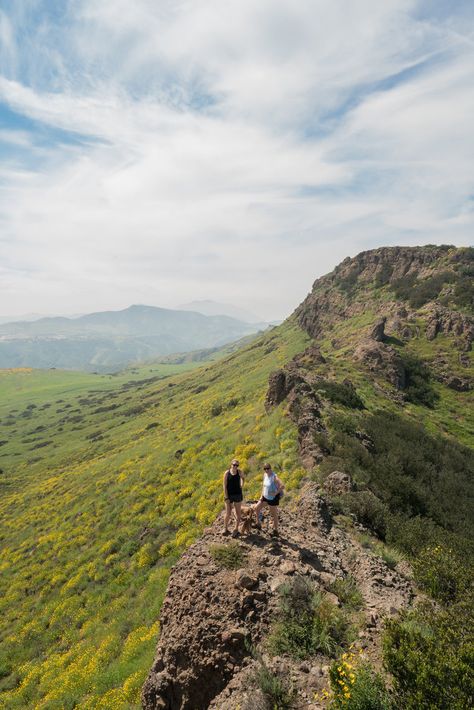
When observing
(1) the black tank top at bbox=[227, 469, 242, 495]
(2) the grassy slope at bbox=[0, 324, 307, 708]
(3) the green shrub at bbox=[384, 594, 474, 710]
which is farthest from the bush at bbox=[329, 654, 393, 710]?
(2) the grassy slope at bbox=[0, 324, 307, 708]

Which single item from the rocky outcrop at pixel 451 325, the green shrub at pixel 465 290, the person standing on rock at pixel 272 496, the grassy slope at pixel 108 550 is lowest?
the grassy slope at pixel 108 550

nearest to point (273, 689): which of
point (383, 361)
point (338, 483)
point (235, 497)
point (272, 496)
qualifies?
point (235, 497)

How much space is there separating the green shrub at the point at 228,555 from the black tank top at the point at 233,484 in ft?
5.47

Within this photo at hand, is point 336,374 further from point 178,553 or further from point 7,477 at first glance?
point 7,477

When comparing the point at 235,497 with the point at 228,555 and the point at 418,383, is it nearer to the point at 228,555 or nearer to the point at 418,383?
the point at 228,555

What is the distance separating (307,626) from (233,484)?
4.68 m

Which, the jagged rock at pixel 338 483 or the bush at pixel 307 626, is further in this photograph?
the jagged rock at pixel 338 483

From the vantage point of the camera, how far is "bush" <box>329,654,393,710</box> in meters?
6.20

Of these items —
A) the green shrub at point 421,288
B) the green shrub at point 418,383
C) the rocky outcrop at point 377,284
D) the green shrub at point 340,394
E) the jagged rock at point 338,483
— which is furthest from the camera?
the green shrub at point 421,288

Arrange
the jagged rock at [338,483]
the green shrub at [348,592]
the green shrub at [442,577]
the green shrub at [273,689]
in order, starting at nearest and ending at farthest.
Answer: the green shrub at [273,689] < the green shrub at [348,592] < the green shrub at [442,577] < the jagged rock at [338,483]

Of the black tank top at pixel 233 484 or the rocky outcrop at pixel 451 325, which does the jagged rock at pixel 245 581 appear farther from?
the rocky outcrop at pixel 451 325

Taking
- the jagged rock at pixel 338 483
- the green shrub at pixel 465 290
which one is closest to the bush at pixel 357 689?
the jagged rock at pixel 338 483

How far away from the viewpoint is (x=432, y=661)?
21.8ft

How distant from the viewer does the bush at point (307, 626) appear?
8.27 meters
